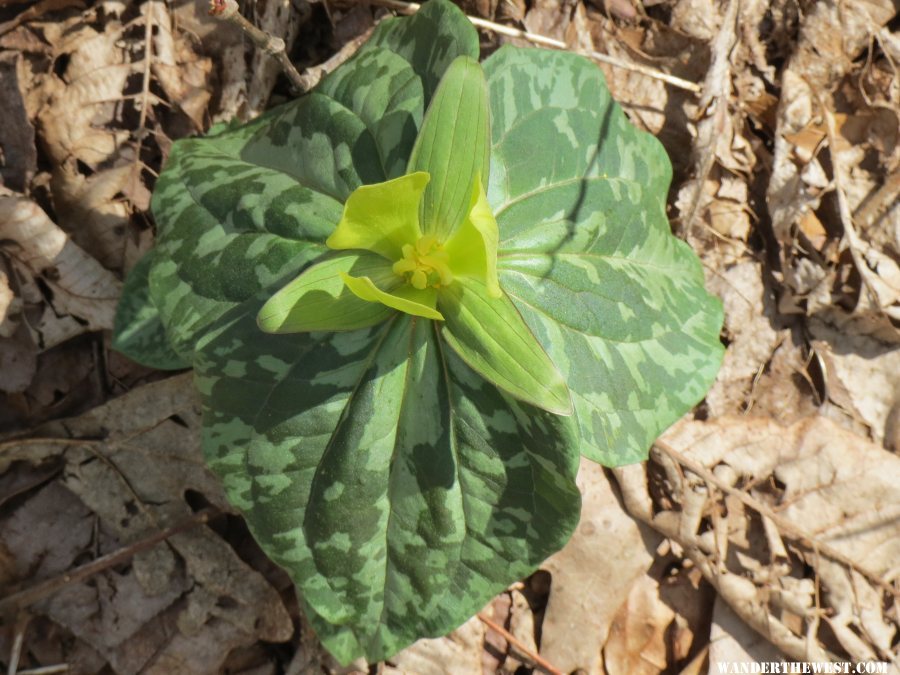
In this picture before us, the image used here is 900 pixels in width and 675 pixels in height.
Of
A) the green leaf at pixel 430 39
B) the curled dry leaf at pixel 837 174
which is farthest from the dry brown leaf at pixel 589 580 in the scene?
the green leaf at pixel 430 39

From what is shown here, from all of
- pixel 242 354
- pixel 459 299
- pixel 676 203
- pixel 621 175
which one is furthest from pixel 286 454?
pixel 676 203

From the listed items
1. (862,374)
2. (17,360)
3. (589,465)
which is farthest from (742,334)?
(17,360)

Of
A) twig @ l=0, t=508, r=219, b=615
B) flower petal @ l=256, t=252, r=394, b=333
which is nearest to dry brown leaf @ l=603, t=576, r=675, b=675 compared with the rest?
twig @ l=0, t=508, r=219, b=615

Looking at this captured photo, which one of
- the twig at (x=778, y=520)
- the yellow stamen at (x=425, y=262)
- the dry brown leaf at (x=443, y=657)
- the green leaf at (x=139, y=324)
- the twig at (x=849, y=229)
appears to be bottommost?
the dry brown leaf at (x=443, y=657)

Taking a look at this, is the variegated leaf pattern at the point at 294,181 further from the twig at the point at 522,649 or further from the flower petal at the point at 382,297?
the twig at the point at 522,649

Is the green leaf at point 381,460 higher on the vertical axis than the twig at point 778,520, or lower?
higher

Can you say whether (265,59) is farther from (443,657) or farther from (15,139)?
(443,657)
